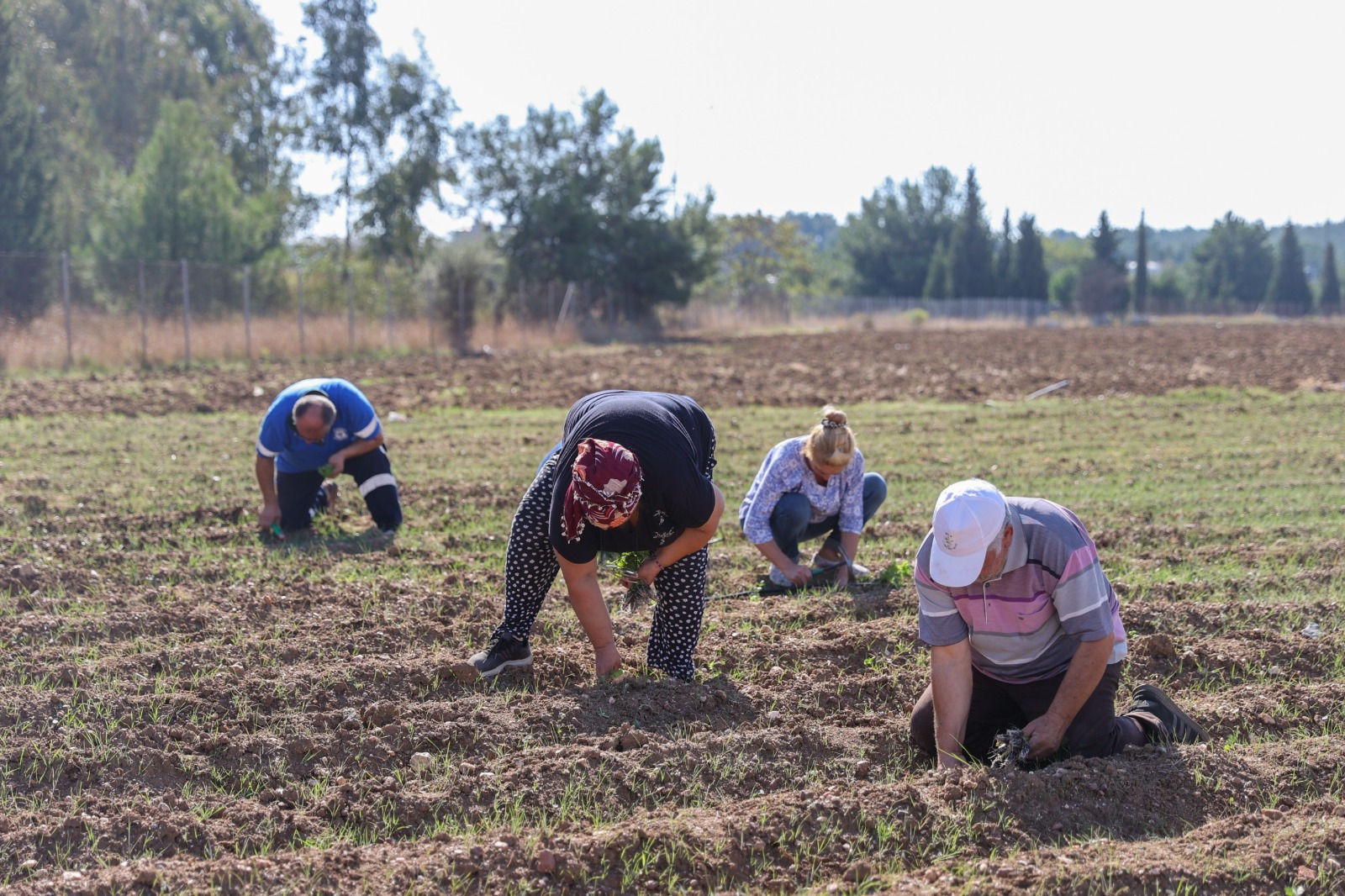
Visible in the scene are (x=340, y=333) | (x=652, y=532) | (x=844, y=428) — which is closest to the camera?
(x=652, y=532)

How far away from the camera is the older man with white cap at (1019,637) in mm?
3883

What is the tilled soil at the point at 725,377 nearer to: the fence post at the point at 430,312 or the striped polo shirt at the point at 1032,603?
the fence post at the point at 430,312

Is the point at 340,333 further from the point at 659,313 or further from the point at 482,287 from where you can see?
the point at 659,313

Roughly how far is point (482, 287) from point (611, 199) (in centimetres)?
1207

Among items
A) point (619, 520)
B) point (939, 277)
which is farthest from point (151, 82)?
point (939, 277)

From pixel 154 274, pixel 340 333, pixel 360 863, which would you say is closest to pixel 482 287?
pixel 340 333

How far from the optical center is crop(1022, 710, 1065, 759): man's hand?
4219 mm

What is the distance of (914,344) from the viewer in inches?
1400

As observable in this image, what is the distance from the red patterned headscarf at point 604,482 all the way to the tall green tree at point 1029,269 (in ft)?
298

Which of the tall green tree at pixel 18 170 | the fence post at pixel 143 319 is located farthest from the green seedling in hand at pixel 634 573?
the tall green tree at pixel 18 170

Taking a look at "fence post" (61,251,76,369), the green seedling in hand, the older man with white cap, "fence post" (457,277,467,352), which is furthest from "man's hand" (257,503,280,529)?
"fence post" (457,277,467,352)

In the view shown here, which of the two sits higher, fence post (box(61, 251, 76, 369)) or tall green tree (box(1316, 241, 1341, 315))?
tall green tree (box(1316, 241, 1341, 315))

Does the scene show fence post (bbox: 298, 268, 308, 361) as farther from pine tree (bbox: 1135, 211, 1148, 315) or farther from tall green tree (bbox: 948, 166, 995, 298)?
pine tree (bbox: 1135, 211, 1148, 315)

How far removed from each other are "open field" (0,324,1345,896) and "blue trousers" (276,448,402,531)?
0.27 m
